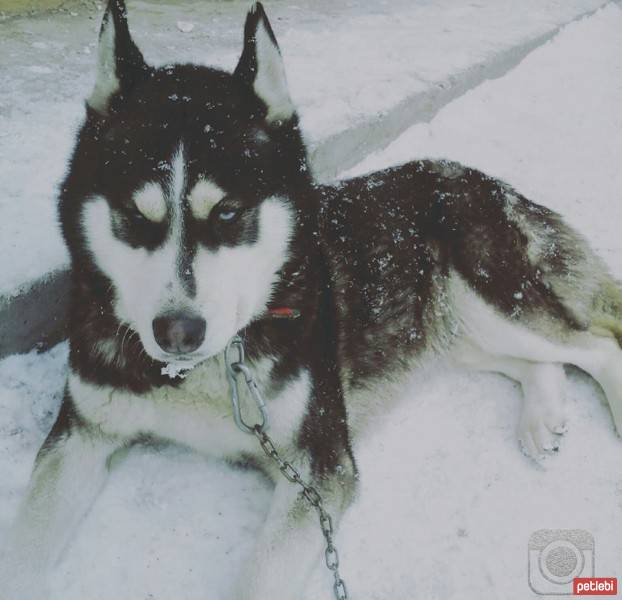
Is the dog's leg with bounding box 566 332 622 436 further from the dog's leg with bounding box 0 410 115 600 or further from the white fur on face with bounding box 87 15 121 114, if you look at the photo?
the white fur on face with bounding box 87 15 121 114

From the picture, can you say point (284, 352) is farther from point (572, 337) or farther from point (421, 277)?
point (572, 337)

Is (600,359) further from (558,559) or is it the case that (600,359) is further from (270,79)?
(270,79)

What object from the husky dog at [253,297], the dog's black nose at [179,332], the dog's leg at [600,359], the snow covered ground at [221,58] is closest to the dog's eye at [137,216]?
the husky dog at [253,297]

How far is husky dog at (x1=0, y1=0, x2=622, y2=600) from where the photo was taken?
179 cm

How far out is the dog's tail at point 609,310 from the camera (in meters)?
2.81

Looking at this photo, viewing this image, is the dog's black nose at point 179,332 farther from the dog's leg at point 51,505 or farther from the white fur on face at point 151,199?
the dog's leg at point 51,505

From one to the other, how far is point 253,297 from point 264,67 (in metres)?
0.72

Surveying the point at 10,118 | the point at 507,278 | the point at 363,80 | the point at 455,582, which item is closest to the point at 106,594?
the point at 455,582

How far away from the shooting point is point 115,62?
1.91m

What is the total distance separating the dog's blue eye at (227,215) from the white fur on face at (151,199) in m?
0.16

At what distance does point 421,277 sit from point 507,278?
36 centimetres

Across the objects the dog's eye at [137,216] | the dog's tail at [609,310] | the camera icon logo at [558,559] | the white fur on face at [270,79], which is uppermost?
the white fur on face at [270,79]

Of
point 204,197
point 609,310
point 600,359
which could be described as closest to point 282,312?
point 204,197

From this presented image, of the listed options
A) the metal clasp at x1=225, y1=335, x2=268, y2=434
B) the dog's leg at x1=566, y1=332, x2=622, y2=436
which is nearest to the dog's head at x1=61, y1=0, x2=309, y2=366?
the metal clasp at x1=225, y1=335, x2=268, y2=434
